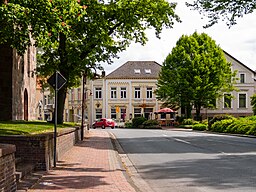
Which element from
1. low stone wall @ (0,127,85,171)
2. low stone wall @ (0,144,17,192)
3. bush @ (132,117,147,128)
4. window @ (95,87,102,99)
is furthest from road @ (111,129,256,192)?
window @ (95,87,102,99)

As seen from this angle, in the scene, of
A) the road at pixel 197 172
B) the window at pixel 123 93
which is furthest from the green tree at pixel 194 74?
the road at pixel 197 172

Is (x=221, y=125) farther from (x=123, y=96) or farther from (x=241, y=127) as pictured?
(x=123, y=96)

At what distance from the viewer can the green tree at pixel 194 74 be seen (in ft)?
218

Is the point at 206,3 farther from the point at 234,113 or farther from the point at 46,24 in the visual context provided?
the point at 234,113

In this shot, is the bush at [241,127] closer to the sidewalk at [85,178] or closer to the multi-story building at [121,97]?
the sidewalk at [85,178]

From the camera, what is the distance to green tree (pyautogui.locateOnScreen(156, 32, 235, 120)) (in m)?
66.5

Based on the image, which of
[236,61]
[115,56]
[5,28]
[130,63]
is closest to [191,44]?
[236,61]

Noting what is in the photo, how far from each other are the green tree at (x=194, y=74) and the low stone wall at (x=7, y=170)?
2277 inches

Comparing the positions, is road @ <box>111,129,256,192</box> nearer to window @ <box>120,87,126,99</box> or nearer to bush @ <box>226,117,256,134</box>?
bush @ <box>226,117,256,134</box>

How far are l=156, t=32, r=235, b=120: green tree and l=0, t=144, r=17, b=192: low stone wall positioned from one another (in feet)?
190

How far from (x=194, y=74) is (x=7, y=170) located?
59.8 meters

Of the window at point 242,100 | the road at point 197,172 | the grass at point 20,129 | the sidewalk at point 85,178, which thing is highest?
the window at point 242,100

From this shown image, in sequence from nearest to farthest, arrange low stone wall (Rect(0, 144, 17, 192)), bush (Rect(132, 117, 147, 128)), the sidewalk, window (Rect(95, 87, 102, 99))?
1. low stone wall (Rect(0, 144, 17, 192))
2. the sidewalk
3. bush (Rect(132, 117, 147, 128))
4. window (Rect(95, 87, 102, 99))

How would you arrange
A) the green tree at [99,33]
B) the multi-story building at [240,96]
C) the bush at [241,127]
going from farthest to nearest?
the multi-story building at [240,96] < the bush at [241,127] < the green tree at [99,33]
